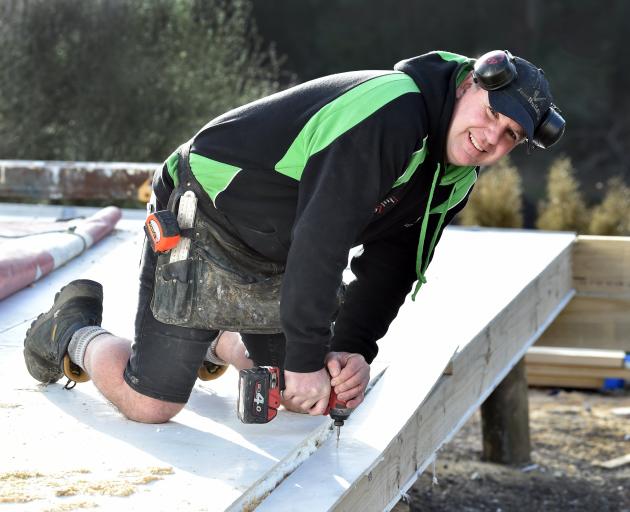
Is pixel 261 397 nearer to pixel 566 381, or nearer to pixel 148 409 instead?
pixel 148 409

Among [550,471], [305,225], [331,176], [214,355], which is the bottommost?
[550,471]

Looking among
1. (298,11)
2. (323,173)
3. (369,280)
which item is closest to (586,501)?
(369,280)

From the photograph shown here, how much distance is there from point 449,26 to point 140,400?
1587 cm

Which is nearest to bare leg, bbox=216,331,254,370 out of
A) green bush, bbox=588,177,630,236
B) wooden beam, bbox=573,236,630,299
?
wooden beam, bbox=573,236,630,299

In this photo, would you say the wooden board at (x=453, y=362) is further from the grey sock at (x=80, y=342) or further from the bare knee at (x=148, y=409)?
the grey sock at (x=80, y=342)

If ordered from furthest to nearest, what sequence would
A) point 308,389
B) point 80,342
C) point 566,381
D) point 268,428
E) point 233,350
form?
point 566,381 < point 233,350 < point 80,342 < point 268,428 < point 308,389

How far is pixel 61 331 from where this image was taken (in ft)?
11.2

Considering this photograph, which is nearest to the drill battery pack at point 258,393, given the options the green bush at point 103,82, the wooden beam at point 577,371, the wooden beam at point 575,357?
the wooden beam at point 575,357

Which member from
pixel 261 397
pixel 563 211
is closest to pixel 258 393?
pixel 261 397

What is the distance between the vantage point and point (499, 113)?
2.69 meters

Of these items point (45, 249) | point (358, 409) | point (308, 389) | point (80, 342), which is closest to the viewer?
point (308, 389)

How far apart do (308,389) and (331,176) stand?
0.56 m

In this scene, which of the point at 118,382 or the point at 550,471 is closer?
the point at 118,382

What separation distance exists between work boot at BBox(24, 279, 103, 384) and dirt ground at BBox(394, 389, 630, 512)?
184 cm
